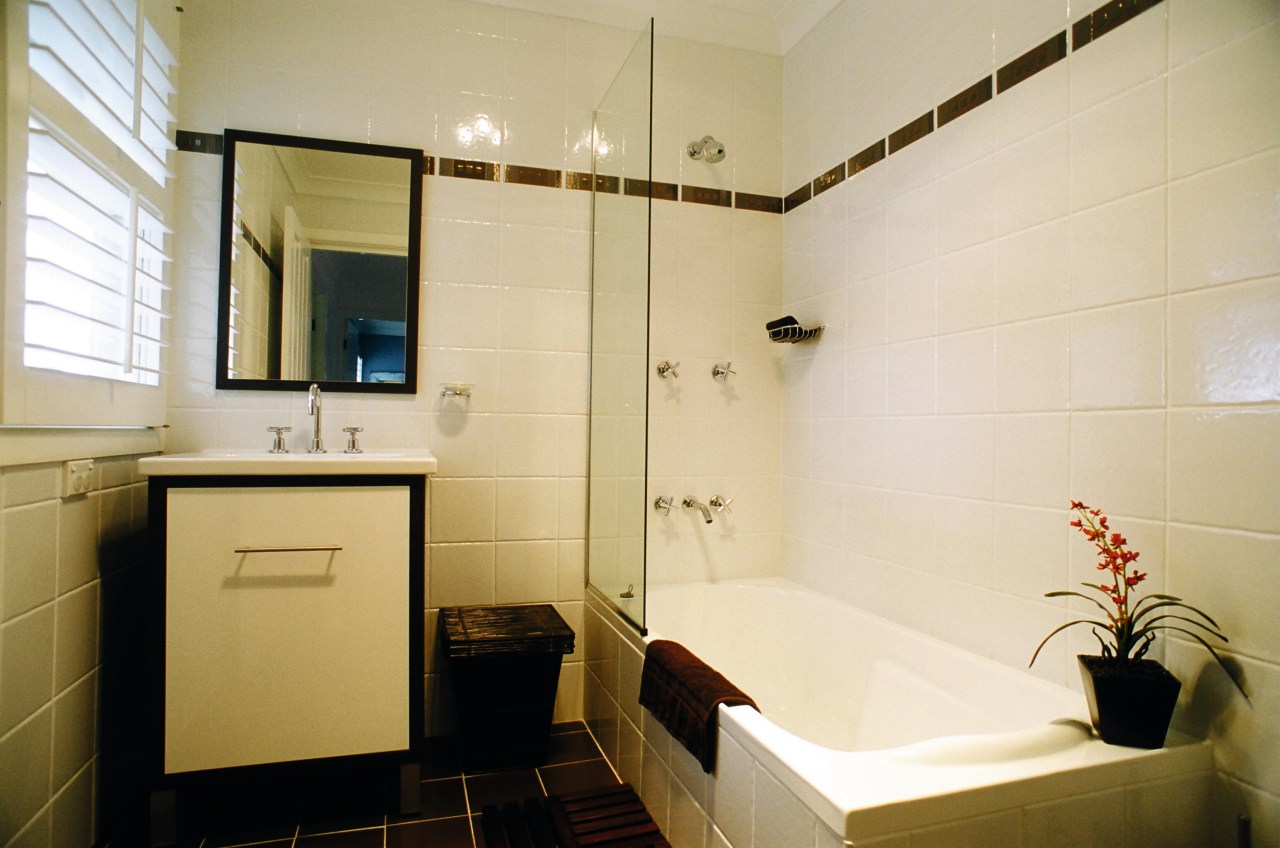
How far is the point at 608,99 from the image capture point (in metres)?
2.35

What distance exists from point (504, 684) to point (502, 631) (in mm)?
159

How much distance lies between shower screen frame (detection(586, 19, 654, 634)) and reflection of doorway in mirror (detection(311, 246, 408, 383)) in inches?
27.0

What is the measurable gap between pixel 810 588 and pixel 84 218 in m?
2.34

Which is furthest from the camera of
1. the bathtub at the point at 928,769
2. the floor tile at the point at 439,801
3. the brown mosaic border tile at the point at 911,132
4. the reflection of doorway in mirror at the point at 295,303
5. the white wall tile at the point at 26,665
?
the reflection of doorway in mirror at the point at 295,303

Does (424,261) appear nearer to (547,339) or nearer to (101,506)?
(547,339)

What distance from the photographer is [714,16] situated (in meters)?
2.56

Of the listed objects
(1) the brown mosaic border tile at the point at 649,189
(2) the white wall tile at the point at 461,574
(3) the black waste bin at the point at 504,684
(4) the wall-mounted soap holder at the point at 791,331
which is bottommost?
(3) the black waste bin at the point at 504,684

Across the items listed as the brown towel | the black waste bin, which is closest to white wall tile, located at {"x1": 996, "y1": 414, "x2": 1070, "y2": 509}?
the brown towel

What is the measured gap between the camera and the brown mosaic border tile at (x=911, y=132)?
6.38ft

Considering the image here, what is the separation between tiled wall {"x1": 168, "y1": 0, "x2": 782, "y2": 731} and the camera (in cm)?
215

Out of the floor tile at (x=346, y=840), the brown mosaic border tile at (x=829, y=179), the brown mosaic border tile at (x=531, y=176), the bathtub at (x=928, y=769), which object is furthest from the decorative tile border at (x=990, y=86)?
the floor tile at (x=346, y=840)

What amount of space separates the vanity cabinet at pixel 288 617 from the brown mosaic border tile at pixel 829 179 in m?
1.72

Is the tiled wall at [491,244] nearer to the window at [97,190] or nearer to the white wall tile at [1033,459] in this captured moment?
the window at [97,190]

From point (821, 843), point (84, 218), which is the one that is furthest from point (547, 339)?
point (821, 843)
